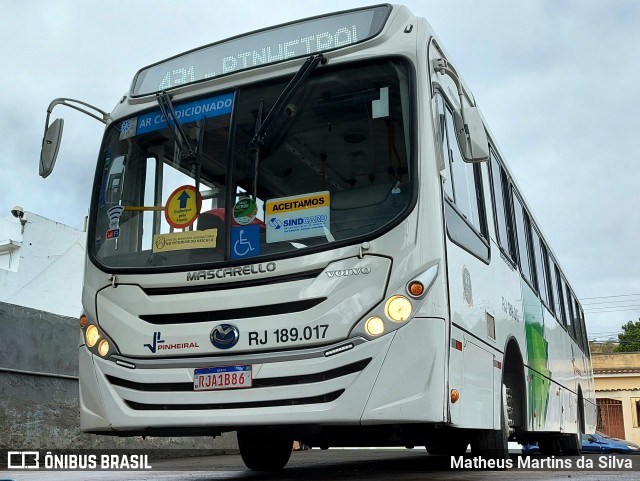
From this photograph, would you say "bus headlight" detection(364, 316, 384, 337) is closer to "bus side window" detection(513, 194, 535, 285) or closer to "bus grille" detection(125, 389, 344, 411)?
"bus grille" detection(125, 389, 344, 411)

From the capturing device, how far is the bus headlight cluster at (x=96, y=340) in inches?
225

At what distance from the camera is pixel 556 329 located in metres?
11.4

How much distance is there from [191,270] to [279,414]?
4.08 ft

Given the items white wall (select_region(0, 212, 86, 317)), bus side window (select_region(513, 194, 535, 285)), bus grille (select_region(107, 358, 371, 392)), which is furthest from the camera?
white wall (select_region(0, 212, 86, 317))

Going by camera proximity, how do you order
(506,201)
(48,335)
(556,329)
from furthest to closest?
(48,335), (556,329), (506,201)

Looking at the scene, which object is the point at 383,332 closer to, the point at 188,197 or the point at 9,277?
the point at 188,197

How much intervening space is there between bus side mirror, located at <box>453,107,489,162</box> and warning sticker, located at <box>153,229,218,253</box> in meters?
1.92

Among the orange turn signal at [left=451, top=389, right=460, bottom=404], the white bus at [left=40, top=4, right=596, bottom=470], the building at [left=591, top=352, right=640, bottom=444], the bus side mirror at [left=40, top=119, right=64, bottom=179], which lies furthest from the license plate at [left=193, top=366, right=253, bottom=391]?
the building at [left=591, top=352, right=640, bottom=444]

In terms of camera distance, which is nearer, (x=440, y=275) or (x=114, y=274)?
(x=440, y=275)

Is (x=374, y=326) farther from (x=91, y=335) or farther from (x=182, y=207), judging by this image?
(x=91, y=335)

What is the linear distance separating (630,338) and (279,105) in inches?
2127

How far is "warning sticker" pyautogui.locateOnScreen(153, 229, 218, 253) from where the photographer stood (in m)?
5.65

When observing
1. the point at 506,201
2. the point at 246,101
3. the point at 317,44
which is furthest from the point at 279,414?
the point at 506,201

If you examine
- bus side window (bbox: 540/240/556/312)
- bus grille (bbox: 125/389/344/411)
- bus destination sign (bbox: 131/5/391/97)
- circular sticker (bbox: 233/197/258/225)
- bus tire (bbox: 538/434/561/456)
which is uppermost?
bus destination sign (bbox: 131/5/391/97)
